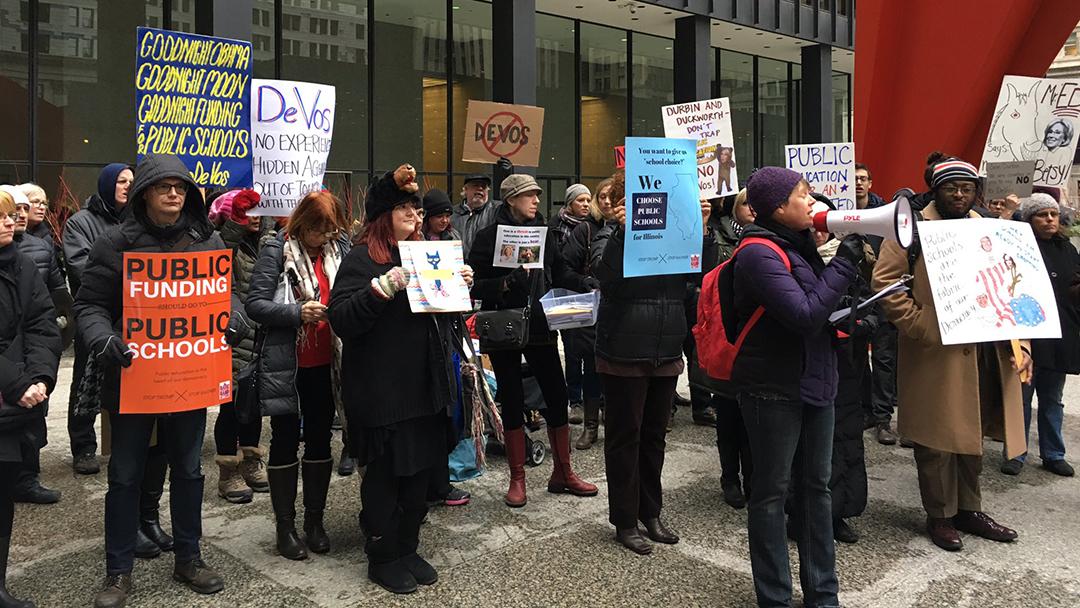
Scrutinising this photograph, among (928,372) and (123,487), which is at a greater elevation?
(928,372)

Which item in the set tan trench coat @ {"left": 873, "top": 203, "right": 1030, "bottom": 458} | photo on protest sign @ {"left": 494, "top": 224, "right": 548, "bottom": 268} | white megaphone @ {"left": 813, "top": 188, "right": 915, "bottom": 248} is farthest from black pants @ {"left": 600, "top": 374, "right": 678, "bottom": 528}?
white megaphone @ {"left": 813, "top": 188, "right": 915, "bottom": 248}

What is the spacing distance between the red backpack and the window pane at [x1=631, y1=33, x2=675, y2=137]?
59.2 feet

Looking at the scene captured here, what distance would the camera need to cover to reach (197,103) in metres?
5.70

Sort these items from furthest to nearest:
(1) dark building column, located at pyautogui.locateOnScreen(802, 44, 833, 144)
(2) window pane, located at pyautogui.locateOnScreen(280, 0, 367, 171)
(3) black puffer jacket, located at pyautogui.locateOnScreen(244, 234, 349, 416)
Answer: (1) dark building column, located at pyautogui.locateOnScreen(802, 44, 833, 144)
(2) window pane, located at pyautogui.locateOnScreen(280, 0, 367, 171)
(3) black puffer jacket, located at pyautogui.locateOnScreen(244, 234, 349, 416)

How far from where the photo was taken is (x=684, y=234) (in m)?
4.59

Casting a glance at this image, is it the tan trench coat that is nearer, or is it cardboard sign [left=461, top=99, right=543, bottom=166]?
the tan trench coat

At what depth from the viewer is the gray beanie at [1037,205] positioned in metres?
6.15

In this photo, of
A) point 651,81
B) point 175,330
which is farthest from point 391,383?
point 651,81

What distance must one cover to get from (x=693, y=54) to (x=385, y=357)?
18.0m

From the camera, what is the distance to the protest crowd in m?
3.67

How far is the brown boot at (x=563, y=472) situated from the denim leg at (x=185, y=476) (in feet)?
7.32

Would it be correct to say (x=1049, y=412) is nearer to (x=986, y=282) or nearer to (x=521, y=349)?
(x=986, y=282)

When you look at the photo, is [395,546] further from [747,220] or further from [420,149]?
[420,149]

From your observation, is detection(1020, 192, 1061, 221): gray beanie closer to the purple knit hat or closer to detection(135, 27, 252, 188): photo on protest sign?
the purple knit hat
